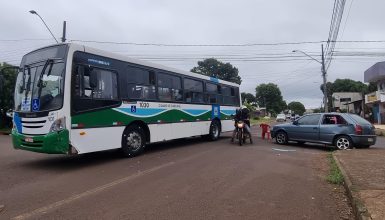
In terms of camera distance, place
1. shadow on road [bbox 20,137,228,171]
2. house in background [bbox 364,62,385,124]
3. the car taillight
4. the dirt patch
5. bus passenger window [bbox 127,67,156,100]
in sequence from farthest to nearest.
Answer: house in background [bbox 364,62,385,124] → the car taillight → bus passenger window [bbox 127,67,156,100] → shadow on road [bbox 20,137,228,171] → the dirt patch

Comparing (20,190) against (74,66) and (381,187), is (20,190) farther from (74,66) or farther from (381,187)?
(381,187)

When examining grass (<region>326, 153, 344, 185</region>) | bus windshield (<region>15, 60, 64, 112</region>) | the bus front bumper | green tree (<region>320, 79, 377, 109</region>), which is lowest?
grass (<region>326, 153, 344, 185</region>)

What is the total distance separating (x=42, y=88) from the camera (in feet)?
30.0

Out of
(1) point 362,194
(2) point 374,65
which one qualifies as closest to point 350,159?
(1) point 362,194

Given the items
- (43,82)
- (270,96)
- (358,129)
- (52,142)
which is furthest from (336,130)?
(270,96)

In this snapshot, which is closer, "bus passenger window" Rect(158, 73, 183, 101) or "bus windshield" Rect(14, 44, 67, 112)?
"bus windshield" Rect(14, 44, 67, 112)

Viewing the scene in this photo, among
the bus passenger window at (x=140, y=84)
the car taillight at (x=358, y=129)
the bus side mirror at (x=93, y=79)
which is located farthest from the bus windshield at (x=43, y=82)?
the car taillight at (x=358, y=129)

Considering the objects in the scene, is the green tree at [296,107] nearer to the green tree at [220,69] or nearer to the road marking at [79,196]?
the green tree at [220,69]

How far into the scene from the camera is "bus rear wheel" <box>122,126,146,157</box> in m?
10.9

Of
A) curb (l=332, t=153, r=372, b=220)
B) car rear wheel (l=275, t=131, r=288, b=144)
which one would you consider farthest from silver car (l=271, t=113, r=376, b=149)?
curb (l=332, t=153, r=372, b=220)

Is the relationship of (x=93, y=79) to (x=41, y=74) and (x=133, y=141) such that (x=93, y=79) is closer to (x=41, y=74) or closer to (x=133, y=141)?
(x=41, y=74)

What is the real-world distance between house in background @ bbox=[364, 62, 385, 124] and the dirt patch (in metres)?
32.3

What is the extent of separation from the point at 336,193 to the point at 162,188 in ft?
10.7

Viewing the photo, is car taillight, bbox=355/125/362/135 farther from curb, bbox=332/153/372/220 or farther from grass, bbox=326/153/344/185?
curb, bbox=332/153/372/220
